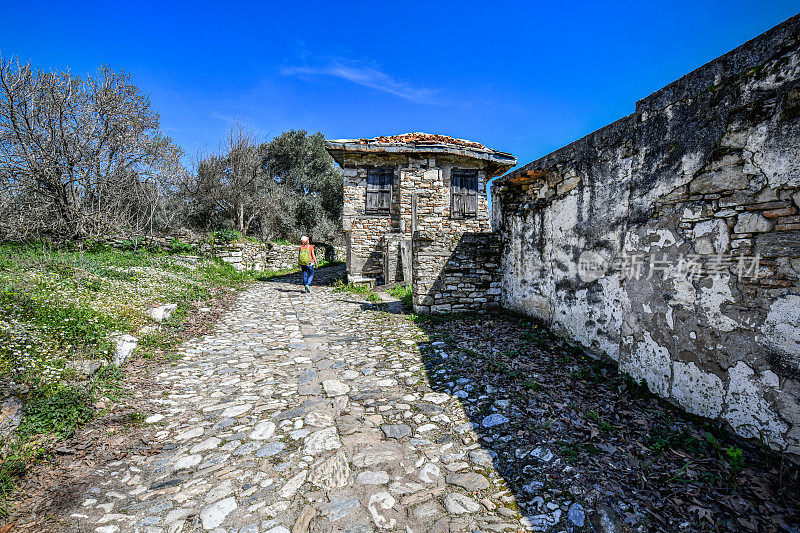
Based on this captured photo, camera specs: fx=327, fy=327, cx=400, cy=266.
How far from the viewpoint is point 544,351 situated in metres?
4.82

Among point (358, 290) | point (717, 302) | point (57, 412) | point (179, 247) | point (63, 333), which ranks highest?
point (179, 247)

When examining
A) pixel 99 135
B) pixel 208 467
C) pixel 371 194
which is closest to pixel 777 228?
pixel 208 467

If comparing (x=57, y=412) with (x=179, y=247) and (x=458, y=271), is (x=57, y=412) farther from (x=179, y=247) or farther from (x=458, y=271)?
(x=179, y=247)

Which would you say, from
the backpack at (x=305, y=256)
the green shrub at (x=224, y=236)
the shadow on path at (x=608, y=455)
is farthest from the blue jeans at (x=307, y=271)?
the shadow on path at (x=608, y=455)

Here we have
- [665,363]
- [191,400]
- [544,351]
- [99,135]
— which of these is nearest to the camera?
[665,363]

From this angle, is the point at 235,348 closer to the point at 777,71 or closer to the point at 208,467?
the point at 208,467

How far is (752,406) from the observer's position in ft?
8.45

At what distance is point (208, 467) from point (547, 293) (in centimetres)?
506

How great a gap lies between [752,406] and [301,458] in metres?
3.65

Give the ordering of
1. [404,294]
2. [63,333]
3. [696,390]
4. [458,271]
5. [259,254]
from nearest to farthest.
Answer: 1. [696,390]
2. [63,333]
3. [458,271]
4. [404,294]
5. [259,254]

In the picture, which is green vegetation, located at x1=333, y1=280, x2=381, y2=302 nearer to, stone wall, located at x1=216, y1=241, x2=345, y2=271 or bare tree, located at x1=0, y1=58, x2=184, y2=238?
stone wall, located at x1=216, y1=241, x2=345, y2=271

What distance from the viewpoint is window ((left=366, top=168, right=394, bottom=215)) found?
12.8 m

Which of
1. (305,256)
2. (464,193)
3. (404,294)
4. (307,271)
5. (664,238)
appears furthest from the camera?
(464,193)

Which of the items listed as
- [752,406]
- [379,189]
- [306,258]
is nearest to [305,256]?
[306,258]
